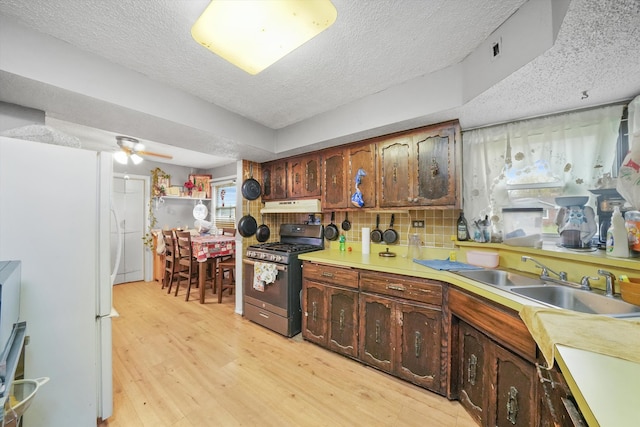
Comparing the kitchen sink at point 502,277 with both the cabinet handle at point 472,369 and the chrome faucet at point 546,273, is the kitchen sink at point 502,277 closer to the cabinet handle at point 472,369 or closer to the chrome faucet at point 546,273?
the chrome faucet at point 546,273

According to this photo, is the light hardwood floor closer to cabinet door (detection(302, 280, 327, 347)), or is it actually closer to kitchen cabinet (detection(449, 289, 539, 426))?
cabinet door (detection(302, 280, 327, 347))

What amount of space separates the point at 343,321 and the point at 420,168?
1.56 metres

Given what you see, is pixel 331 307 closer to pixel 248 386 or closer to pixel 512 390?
pixel 248 386

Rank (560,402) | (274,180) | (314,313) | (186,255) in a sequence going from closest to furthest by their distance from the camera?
(560,402), (314,313), (274,180), (186,255)

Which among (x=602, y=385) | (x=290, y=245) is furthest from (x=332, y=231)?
(x=602, y=385)

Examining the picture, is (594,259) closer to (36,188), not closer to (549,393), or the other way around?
(549,393)

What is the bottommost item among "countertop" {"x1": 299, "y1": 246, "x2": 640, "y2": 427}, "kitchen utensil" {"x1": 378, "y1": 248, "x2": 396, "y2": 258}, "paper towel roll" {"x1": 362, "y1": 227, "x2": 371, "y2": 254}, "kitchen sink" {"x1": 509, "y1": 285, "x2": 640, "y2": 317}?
"kitchen sink" {"x1": 509, "y1": 285, "x2": 640, "y2": 317}

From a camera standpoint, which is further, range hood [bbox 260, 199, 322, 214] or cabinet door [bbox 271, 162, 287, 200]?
cabinet door [bbox 271, 162, 287, 200]

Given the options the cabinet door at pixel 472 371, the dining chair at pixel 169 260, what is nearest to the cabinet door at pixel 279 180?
the dining chair at pixel 169 260

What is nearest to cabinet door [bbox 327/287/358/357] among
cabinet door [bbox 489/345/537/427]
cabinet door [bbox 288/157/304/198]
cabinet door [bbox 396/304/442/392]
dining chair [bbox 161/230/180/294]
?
cabinet door [bbox 396/304/442/392]

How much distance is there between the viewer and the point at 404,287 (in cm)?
184

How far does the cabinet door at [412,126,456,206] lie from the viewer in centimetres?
194

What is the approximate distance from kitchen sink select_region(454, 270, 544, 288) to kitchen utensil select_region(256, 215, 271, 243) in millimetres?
2344

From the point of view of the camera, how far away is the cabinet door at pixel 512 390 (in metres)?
1.16
